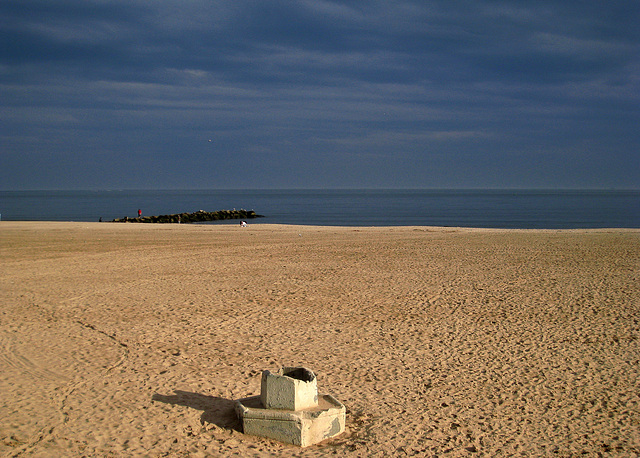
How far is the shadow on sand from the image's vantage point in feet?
20.7

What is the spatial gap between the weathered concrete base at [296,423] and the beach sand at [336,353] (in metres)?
0.11

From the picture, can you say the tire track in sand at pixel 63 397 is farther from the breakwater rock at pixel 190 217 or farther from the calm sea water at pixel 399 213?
the breakwater rock at pixel 190 217

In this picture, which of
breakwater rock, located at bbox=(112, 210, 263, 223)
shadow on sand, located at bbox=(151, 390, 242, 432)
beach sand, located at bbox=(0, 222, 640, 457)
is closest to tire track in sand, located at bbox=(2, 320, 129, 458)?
beach sand, located at bbox=(0, 222, 640, 457)

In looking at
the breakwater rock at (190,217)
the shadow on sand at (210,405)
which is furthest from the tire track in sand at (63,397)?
the breakwater rock at (190,217)

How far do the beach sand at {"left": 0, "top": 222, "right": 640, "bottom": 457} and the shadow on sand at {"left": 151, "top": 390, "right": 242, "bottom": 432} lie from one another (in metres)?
0.03

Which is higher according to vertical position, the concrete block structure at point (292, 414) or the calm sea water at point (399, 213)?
the calm sea water at point (399, 213)

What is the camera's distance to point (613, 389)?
747 cm

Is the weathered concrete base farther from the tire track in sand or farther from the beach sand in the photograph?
the tire track in sand

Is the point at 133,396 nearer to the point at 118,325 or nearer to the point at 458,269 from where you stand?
the point at 118,325

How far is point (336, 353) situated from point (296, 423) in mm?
3251

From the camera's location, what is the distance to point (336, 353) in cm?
900

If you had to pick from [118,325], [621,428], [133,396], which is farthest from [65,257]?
[621,428]

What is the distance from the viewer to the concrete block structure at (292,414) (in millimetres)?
5824

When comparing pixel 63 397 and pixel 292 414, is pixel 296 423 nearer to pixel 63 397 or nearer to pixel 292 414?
pixel 292 414
